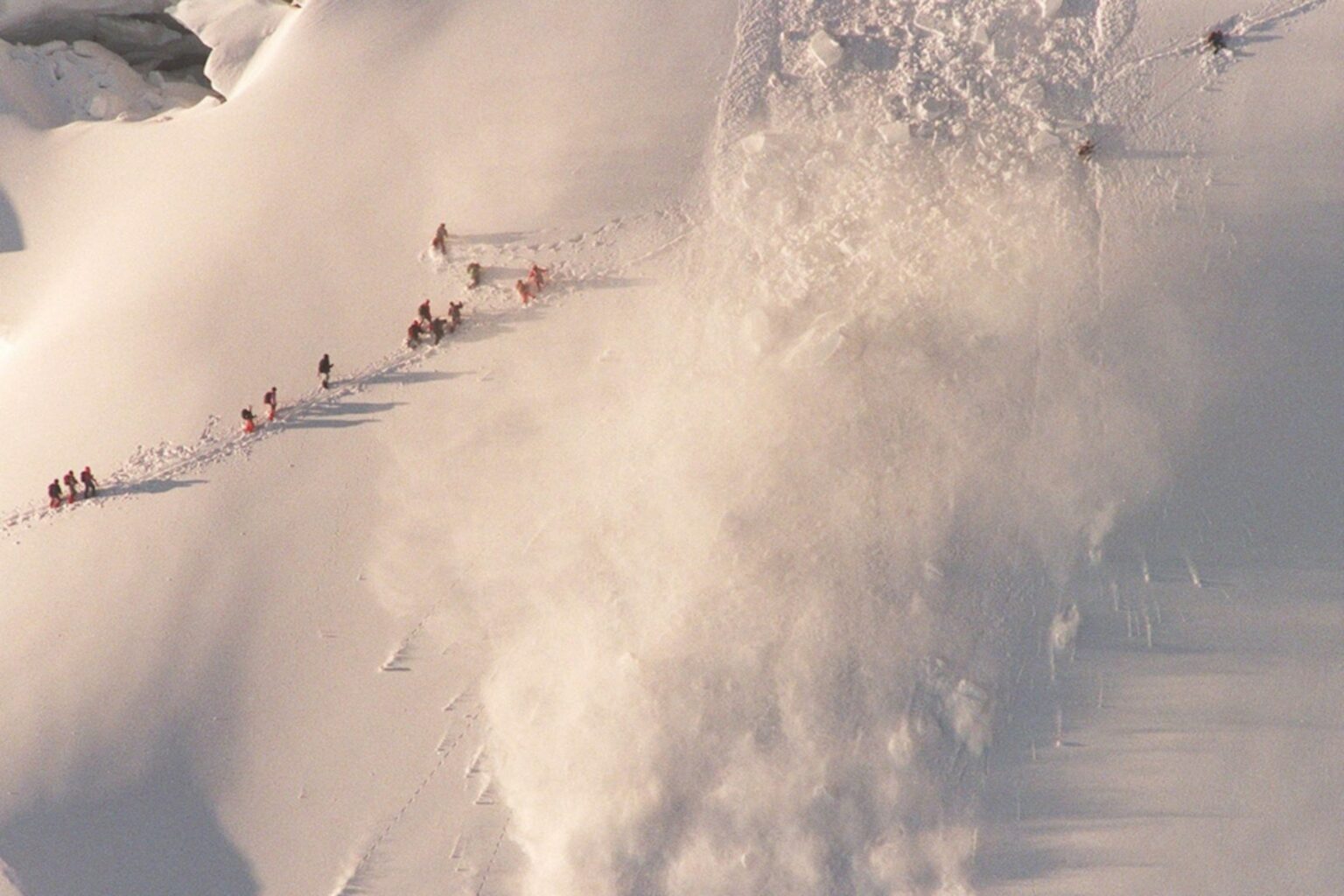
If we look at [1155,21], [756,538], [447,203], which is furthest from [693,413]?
[1155,21]

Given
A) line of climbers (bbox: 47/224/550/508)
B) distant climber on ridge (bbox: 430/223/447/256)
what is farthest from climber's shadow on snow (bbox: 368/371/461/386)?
distant climber on ridge (bbox: 430/223/447/256)

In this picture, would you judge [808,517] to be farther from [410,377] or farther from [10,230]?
[10,230]

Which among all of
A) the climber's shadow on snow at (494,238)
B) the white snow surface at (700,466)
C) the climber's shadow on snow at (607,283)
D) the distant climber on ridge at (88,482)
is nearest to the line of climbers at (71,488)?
the distant climber on ridge at (88,482)

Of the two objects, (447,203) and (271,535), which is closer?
(271,535)

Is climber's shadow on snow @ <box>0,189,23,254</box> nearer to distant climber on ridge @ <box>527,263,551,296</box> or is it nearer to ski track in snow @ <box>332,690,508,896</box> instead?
distant climber on ridge @ <box>527,263,551,296</box>

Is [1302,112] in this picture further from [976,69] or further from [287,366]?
[287,366]

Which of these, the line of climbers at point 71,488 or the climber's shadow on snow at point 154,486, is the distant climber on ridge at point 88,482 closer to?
the line of climbers at point 71,488
